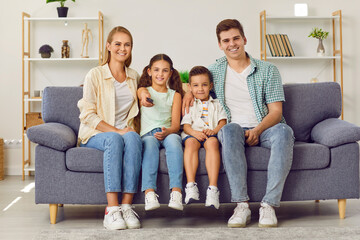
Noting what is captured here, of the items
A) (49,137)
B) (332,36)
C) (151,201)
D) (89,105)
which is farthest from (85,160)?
(332,36)

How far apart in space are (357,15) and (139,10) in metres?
2.11

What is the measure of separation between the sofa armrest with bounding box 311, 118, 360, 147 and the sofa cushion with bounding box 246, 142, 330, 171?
56 millimetres

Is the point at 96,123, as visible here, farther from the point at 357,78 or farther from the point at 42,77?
the point at 357,78

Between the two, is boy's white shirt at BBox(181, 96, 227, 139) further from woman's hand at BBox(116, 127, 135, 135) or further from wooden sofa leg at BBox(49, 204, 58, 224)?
wooden sofa leg at BBox(49, 204, 58, 224)

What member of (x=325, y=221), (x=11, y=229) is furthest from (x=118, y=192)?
(x=325, y=221)

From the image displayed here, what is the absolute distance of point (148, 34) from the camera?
487 cm

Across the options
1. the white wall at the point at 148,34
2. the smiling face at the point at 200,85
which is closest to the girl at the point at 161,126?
the smiling face at the point at 200,85

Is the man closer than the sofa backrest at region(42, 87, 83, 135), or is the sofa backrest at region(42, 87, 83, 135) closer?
the man

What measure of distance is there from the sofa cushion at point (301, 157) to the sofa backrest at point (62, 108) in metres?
1.07

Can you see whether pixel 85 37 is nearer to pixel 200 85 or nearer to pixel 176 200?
pixel 200 85

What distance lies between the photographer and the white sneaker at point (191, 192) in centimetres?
252

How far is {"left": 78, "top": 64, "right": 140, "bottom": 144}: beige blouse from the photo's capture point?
2.79 metres

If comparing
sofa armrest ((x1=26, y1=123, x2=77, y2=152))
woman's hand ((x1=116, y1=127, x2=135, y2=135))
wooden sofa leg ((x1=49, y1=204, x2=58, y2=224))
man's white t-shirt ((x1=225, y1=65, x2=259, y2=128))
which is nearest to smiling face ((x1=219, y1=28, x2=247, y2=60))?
man's white t-shirt ((x1=225, y1=65, x2=259, y2=128))

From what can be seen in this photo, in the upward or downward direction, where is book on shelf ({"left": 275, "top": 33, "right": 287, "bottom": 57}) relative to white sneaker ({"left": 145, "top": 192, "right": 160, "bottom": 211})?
upward
